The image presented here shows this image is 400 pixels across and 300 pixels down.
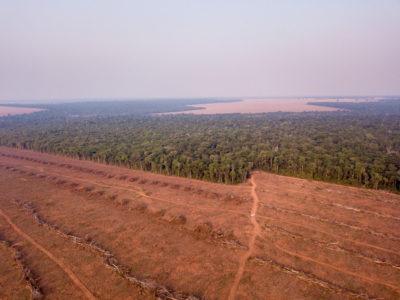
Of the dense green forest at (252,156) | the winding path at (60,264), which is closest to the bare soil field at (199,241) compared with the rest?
the winding path at (60,264)

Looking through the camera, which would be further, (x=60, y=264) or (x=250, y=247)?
(x=250, y=247)

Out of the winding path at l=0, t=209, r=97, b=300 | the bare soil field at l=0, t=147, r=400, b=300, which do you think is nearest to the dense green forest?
the bare soil field at l=0, t=147, r=400, b=300

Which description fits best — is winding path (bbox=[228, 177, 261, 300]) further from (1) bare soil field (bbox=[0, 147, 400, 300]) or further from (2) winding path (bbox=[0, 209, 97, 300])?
(2) winding path (bbox=[0, 209, 97, 300])

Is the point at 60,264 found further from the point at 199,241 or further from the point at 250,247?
the point at 250,247

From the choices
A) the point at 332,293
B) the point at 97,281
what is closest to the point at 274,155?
the point at 332,293

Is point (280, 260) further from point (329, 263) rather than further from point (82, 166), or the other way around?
point (82, 166)

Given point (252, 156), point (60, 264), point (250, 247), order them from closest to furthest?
point (60, 264), point (250, 247), point (252, 156)

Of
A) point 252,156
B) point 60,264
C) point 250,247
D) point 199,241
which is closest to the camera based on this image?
point 60,264

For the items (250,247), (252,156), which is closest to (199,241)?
(250,247)
